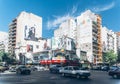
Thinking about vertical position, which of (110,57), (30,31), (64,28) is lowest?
(110,57)

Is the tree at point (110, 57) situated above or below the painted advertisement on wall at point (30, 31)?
below

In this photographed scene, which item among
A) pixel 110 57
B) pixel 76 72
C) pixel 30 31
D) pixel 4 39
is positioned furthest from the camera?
pixel 110 57

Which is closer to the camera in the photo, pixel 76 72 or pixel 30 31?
pixel 30 31

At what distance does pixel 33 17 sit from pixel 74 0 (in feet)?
4.46

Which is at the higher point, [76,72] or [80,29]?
[80,29]

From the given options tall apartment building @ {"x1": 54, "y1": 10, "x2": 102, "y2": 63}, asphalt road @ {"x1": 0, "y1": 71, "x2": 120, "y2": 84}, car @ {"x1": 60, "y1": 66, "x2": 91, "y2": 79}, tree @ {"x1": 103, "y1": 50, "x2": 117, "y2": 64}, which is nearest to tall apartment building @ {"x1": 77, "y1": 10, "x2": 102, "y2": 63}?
tall apartment building @ {"x1": 54, "y1": 10, "x2": 102, "y2": 63}

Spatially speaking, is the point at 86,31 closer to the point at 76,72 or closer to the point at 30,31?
the point at 76,72

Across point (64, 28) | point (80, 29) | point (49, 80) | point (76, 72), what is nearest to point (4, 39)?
point (49, 80)

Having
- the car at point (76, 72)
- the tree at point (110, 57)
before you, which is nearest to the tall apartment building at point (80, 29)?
the tree at point (110, 57)

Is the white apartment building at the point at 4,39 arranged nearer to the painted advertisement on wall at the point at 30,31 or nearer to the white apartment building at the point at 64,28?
the painted advertisement on wall at the point at 30,31

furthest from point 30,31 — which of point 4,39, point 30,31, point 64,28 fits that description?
point 4,39

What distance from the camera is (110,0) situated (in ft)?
22.4

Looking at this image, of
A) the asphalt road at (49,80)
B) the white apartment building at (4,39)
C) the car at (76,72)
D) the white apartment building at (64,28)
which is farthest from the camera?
the car at (76,72)

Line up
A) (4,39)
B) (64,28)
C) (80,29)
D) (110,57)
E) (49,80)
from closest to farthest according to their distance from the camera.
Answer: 1. (64,28)
2. (49,80)
3. (4,39)
4. (80,29)
5. (110,57)
